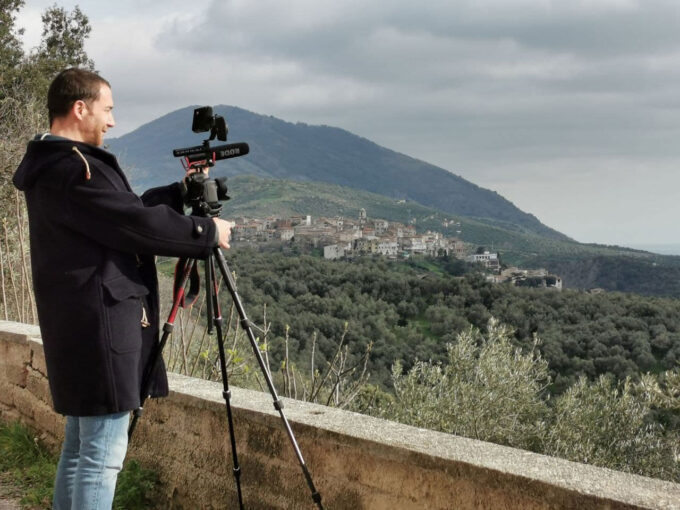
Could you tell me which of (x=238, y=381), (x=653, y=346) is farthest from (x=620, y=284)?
(x=238, y=381)

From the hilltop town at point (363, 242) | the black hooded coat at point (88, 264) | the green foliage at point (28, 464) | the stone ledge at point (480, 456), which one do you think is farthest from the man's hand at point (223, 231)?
the hilltop town at point (363, 242)

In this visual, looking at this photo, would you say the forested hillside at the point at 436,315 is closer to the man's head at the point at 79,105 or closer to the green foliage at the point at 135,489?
the green foliage at the point at 135,489

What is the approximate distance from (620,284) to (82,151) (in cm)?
6566

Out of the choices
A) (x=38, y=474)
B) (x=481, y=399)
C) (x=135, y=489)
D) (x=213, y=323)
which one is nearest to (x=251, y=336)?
(x=213, y=323)

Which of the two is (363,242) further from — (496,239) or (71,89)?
(71,89)

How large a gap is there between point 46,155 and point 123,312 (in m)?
0.50

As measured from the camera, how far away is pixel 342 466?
231 cm

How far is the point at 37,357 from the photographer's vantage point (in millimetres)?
3459

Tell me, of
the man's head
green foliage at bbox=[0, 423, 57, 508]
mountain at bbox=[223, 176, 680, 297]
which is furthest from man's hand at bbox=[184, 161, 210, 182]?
mountain at bbox=[223, 176, 680, 297]

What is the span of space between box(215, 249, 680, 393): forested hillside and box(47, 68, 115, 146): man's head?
17.9 metres

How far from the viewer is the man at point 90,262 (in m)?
1.85

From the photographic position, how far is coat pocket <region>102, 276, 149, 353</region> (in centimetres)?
186

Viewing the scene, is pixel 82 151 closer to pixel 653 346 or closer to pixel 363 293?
pixel 653 346

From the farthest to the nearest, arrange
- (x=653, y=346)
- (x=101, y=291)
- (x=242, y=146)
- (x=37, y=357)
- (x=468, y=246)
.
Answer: (x=468, y=246) < (x=653, y=346) < (x=37, y=357) < (x=242, y=146) < (x=101, y=291)
